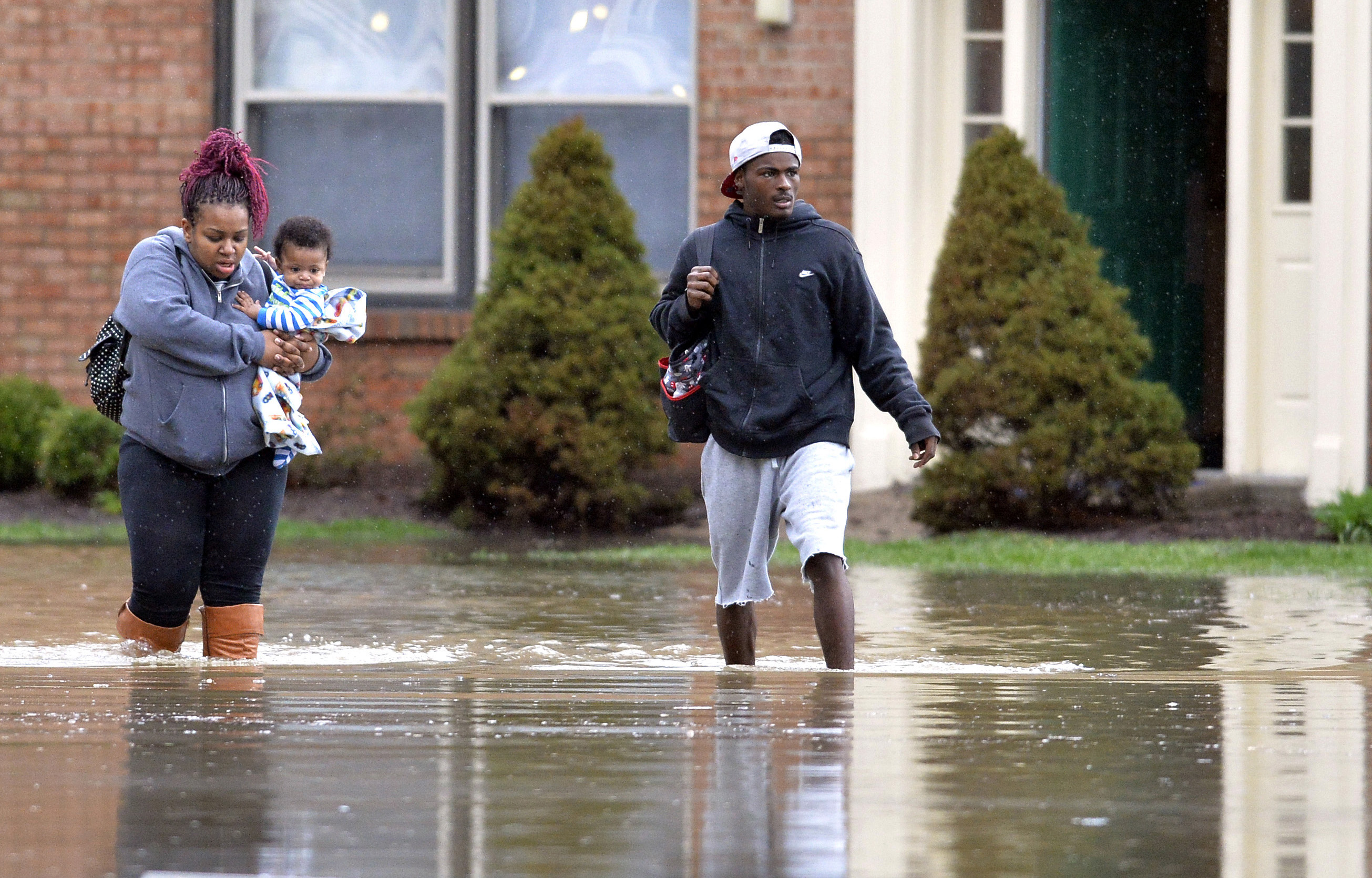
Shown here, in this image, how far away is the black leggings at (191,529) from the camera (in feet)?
19.4

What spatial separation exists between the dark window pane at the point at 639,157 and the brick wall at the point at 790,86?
315 millimetres

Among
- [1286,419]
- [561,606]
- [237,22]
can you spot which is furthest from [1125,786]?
[237,22]

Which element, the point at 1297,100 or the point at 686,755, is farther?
the point at 1297,100

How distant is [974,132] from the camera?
12.5 metres

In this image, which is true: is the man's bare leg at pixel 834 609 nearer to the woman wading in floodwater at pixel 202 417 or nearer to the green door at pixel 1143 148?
the woman wading in floodwater at pixel 202 417

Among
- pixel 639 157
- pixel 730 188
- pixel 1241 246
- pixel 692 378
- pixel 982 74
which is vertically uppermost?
pixel 982 74

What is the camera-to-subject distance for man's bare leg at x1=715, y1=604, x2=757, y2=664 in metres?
6.08

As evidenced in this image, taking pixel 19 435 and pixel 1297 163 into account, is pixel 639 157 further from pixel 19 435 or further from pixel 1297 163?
pixel 19 435

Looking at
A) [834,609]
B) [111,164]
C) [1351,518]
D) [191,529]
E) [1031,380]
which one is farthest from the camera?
[111,164]

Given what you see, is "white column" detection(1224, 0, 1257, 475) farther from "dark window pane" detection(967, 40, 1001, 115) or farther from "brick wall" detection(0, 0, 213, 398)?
"brick wall" detection(0, 0, 213, 398)

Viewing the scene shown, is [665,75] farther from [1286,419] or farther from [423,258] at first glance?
[1286,419]

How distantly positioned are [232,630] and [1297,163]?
7789 mm

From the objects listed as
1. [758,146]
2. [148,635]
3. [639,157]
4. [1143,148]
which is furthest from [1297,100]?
[148,635]

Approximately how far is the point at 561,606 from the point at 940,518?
325 centimetres
